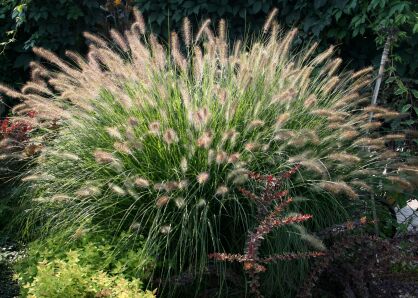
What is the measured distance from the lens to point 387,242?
3500 millimetres

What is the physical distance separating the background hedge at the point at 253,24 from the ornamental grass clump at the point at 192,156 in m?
0.97

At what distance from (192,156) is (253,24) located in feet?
8.62

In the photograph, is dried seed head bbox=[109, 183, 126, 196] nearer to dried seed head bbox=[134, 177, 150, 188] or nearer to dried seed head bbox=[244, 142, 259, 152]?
dried seed head bbox=[134, 177, 150, 188]

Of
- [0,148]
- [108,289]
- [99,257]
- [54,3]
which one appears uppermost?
[54,3]

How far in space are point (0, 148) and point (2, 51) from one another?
2.43 m

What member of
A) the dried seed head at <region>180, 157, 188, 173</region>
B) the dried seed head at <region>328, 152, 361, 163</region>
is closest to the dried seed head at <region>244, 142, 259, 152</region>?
the dried seed head at <region>180, 157, 188, 173</region>

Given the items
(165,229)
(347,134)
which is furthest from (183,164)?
(347,134)

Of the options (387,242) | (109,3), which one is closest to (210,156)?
(387,242)

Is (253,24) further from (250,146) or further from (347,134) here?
(250,146)

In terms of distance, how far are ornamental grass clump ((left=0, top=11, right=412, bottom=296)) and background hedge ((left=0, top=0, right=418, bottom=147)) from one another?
97cm

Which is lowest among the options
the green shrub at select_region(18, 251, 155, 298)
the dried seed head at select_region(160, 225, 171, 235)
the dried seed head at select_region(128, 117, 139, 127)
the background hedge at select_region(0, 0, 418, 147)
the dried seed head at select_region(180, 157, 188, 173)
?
the green shrub at select_region(18, 251, 155, 298)

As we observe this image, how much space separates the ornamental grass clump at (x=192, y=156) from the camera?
3600 mm

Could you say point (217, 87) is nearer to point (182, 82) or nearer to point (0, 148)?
point (182, 82)

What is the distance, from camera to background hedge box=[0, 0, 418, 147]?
5.12m
